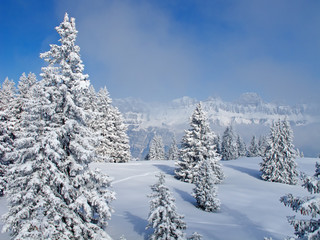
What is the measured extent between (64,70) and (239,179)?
37605mm

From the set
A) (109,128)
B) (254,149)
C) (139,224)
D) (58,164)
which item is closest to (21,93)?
(109,128)

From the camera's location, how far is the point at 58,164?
35.6 ft

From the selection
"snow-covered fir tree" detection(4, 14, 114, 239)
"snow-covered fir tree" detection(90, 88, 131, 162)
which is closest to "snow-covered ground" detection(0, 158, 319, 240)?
"snow-covered fir tree" detection(4, 14, 114, 239)

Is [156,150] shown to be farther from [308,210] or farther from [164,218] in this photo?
[308,210]

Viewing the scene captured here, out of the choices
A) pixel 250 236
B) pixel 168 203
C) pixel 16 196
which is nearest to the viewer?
pixel 16 196

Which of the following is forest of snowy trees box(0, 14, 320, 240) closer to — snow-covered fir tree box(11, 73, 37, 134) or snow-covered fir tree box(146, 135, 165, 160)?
snow-covered fir tree box(11, 73, 37, 134)

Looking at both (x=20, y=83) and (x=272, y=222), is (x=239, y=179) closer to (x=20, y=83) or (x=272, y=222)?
(x=272, y=222)

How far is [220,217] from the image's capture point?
70.4 ft

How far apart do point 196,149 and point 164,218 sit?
931 inches

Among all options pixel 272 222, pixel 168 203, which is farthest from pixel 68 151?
pixel 272 222

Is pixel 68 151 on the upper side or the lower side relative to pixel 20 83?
lower

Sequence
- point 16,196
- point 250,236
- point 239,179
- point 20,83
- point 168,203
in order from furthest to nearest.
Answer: point 239,179, point 20,83, point 250,236, point 168,203, point 16,196

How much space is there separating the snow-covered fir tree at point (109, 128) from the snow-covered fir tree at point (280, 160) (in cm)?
2922

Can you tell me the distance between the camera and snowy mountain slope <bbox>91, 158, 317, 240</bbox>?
16656 millimetres
